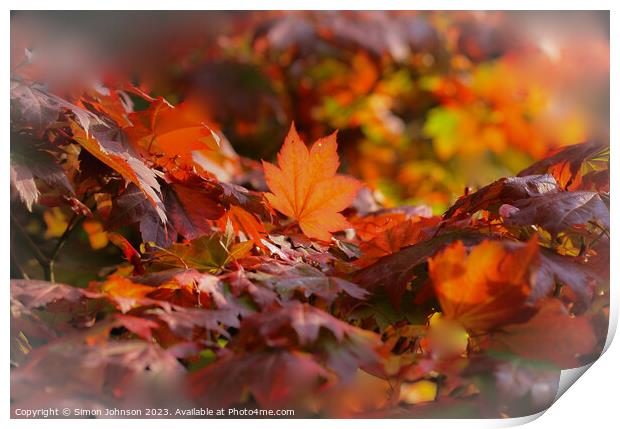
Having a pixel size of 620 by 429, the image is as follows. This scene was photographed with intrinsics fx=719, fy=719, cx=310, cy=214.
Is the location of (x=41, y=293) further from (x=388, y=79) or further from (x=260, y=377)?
(x=388, y=79)

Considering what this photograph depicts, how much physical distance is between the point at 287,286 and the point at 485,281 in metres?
0.14

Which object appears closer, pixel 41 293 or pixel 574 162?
pixel 41 293

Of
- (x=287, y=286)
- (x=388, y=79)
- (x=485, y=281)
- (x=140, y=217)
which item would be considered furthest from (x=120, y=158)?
(x=388, y=79)

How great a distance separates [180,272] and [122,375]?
11 cm

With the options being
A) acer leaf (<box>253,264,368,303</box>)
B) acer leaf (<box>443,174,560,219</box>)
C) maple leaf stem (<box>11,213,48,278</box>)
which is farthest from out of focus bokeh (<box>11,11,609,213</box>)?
acer leaf (<box>253,264,368,303</box>)

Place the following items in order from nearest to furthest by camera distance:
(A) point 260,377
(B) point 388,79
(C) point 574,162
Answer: (A) point 260,377 < (C) point 574,162 < (B) point 388,79

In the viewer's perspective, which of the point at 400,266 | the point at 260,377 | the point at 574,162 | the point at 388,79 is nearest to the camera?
the point at 260,377

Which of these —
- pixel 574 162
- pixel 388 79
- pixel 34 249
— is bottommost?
pixel 388 79

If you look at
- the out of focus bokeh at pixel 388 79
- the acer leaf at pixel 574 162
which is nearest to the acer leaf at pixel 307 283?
the acer leaf at pixel 574 162

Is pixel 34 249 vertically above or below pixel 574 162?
below

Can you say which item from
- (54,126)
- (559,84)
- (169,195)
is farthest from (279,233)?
(559,84)

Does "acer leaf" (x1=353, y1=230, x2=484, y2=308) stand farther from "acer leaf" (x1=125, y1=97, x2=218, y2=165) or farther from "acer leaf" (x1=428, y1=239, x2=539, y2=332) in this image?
"acer leaf" (x1=125, y1=97, x2=218, y2=165)

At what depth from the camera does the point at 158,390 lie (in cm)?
48

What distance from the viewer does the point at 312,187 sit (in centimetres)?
65
